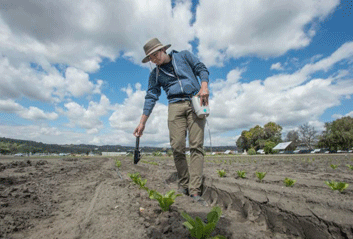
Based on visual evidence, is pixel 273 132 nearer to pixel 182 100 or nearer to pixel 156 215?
pixel 182 100

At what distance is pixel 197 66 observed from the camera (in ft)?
11.1

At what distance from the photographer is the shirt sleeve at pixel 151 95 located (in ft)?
12.4

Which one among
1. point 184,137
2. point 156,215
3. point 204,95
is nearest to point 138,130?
point 184,137

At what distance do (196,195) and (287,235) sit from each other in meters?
1.30

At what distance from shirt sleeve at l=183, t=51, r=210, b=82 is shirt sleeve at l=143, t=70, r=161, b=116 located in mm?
767

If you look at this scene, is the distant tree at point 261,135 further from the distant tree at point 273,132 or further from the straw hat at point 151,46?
the straw hat at point 151,46

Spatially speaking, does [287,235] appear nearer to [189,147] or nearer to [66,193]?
[189,147]

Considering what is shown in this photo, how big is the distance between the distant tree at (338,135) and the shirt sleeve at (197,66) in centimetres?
5178

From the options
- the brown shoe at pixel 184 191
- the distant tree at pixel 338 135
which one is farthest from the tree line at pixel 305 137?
the brown shoe at pixel 184 191

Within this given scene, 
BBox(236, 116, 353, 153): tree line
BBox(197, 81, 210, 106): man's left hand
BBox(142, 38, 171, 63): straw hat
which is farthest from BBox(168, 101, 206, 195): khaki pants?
BBox(236, 116, 353, 153): tree line

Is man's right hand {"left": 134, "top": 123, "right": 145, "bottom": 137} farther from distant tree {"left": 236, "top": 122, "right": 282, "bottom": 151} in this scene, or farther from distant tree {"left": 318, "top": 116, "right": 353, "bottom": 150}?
distant tree {"left": 236, "top": 122, "right": 282, "bottom": 151}

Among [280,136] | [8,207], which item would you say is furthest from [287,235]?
[280,136]

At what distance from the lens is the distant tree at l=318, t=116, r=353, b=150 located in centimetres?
4072

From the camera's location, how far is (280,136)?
64188 millimetres
